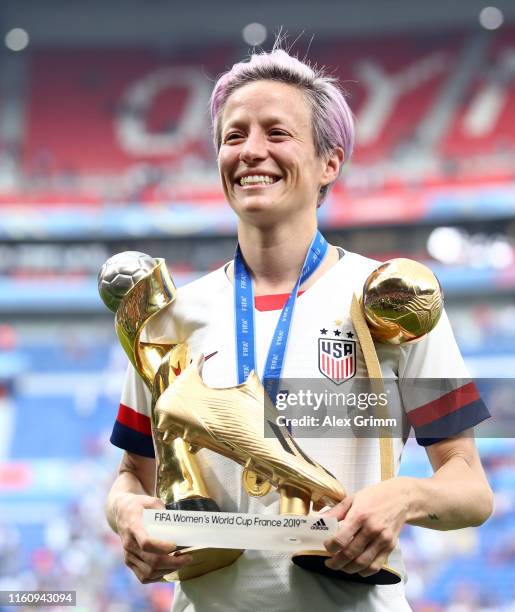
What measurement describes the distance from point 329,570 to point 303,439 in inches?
6.5

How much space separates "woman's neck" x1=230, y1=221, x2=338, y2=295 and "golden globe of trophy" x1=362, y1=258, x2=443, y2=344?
0.57 feet

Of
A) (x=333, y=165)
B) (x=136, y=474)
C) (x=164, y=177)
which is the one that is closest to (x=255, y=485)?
(x=136, y=474)

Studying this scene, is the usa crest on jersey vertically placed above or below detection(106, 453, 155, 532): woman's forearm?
above

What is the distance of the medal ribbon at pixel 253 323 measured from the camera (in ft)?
4.00

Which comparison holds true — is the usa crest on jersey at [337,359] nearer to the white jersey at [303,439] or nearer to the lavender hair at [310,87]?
the white jersey at [303,439]

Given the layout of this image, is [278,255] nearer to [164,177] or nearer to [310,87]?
[310,87]

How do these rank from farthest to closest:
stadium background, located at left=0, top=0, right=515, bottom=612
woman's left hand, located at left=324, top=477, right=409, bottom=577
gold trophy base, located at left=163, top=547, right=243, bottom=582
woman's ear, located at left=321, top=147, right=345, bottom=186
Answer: stadium background, located at left=0, top=0, right=515, bottom=612 → woman's ear, located at left=321, top=147, right=345, bottom=186 → gold trophy base, located at left=163, top=547, right=243, bottom=582 → woman's left hand, located at left=324, top=477, right=409, bottom=577

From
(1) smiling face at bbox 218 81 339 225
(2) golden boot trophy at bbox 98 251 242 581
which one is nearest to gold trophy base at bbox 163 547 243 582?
(2) golden boot trophy at bbox 98 251 242 581

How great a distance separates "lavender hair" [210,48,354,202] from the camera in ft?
4.44

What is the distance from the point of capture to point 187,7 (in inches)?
620

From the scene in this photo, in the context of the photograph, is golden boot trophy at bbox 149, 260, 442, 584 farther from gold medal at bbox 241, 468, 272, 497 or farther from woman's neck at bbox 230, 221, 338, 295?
woman's neck at bbox 230, 221, 338, 295

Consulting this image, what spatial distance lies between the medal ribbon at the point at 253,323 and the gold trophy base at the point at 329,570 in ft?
0.69

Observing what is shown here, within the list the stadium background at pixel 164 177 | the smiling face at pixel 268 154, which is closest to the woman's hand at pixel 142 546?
the smiling face at pixel 268 154

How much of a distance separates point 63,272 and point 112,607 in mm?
7250
